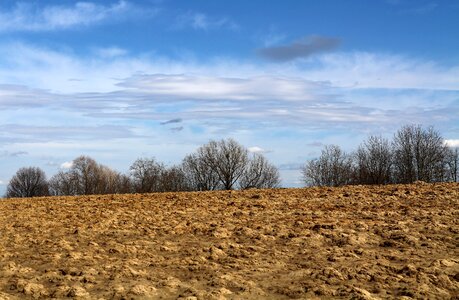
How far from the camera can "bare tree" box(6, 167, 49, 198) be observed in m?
114

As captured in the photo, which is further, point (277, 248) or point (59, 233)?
point (59, 233)

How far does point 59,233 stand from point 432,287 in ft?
34.0

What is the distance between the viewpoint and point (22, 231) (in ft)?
52.2

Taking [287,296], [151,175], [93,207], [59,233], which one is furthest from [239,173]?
[287,296]

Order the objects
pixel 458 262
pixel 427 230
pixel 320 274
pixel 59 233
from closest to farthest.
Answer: pixel 320 274
pixel 458 262
pixel 427 230
pixel 59 233

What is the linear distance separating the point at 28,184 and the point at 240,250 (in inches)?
4416

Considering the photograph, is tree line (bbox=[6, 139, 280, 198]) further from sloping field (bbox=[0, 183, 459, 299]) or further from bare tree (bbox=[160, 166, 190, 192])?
sloping field (bbox=[0, 183, 459, 299])

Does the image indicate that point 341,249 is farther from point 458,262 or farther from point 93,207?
point 93,207

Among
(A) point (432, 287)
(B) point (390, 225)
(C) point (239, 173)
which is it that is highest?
(C) point (239, 173)

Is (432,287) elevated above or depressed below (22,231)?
below

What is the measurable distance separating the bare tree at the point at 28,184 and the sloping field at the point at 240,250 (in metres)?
100

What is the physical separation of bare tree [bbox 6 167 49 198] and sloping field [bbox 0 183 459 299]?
100445 millimetres

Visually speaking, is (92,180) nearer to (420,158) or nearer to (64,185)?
(64,185)

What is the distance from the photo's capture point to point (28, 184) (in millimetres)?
114938
